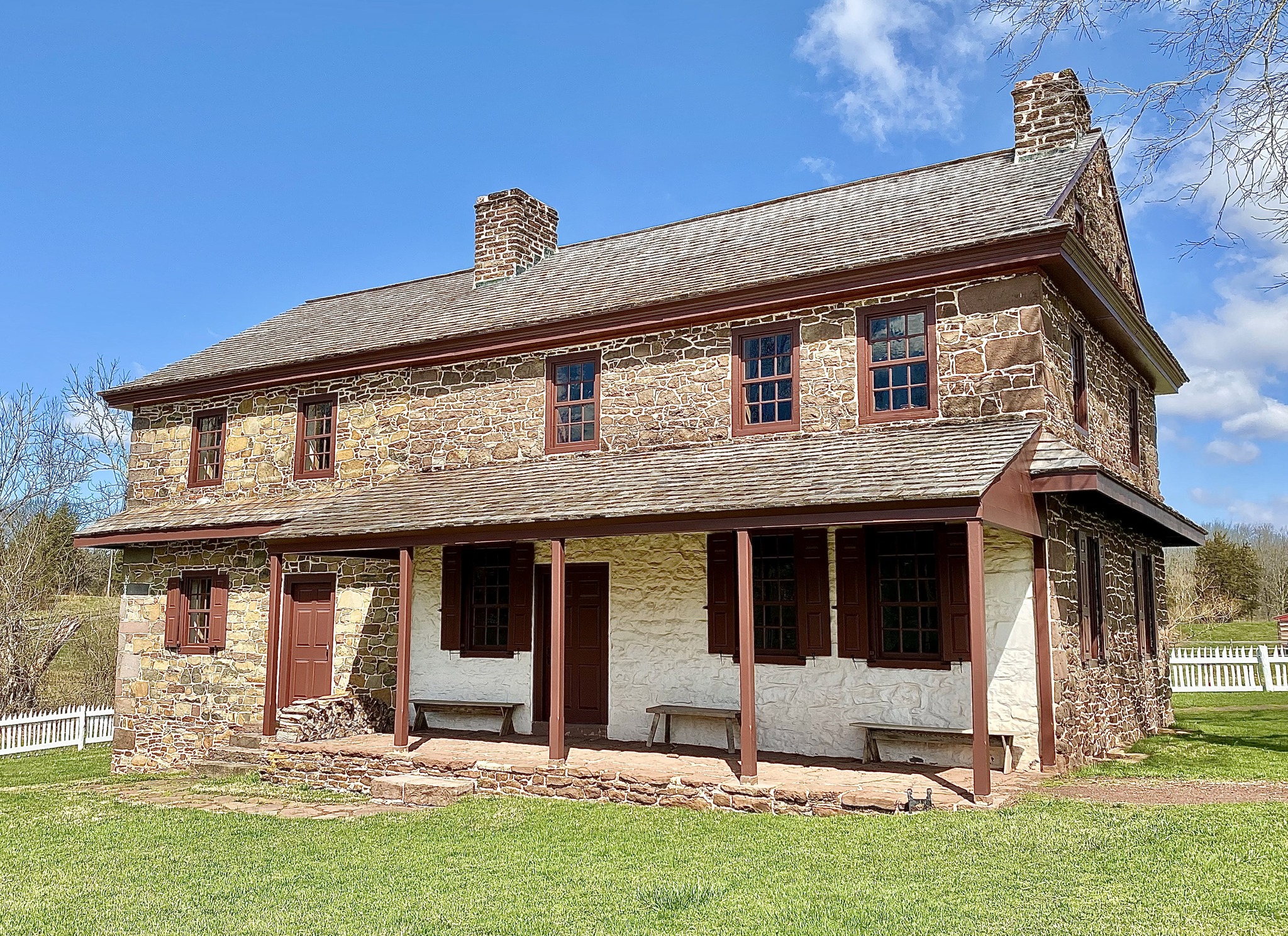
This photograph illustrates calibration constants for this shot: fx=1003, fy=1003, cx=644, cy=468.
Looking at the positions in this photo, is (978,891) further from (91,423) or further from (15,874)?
(91,423)

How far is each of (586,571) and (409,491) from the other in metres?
2.63

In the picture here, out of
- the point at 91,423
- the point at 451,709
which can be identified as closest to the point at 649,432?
the point at 451,709

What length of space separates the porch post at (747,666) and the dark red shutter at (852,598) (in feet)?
5.81

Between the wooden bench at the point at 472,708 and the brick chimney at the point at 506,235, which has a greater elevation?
the brick chimney at the point at 506,235

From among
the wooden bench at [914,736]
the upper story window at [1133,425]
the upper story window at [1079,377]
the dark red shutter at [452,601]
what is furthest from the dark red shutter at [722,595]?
the upper story window at [1133,425]

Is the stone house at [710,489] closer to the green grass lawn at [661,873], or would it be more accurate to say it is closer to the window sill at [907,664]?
the window sill at [907,664]

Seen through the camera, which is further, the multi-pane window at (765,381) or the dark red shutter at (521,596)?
the dark red shutter at (521,596)

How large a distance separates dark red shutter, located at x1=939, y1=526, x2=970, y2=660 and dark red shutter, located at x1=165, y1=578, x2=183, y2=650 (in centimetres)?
1158

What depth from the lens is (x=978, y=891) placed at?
5.83m

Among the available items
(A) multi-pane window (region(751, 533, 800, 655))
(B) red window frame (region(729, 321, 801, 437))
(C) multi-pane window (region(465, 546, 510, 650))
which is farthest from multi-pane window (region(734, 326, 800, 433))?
(C) multi-pane window (region(465, 546, 510, 650))

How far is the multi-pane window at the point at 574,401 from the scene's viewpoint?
13062 millimetres

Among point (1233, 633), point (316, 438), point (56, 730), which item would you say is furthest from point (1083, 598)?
point (1233, 633)

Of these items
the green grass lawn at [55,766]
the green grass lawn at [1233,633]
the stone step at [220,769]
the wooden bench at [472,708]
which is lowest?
the green grass lawn at [55,766]

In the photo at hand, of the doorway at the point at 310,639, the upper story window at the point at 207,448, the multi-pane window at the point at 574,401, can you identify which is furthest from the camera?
the upper story window at the point at 207,448
